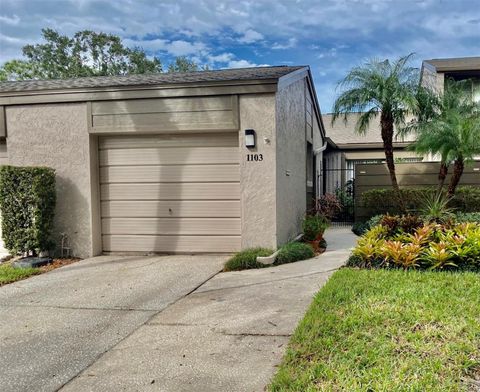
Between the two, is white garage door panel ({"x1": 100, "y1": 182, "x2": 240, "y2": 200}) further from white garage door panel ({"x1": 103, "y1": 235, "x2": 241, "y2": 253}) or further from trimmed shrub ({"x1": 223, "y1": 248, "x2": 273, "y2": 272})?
trimmed shrub ({"x1": 223, "y1": 248, "x2": 273, "y2": 272})

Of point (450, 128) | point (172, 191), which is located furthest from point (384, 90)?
point (172, 191)

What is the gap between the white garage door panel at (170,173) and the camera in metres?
7.66

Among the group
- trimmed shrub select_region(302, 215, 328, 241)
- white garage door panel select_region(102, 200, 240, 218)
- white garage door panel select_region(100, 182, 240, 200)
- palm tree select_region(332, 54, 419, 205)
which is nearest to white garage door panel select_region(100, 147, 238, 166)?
white garage door panel select_region(100, 182, 240, 200)

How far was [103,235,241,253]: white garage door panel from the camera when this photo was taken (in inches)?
303

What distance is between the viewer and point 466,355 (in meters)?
2.94

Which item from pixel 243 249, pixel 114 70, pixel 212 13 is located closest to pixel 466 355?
pixel 243 249

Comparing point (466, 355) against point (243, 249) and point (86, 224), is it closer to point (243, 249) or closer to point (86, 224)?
point (243, 249)

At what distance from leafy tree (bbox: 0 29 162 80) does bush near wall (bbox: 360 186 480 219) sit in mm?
25957

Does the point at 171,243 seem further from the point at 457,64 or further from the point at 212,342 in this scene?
the point at 457,64

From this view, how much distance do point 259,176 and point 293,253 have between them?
1518 millimetres

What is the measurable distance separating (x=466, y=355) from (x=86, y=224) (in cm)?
685

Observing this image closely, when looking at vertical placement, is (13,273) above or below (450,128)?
below

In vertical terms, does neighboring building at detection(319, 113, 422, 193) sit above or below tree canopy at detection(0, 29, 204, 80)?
below

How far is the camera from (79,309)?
4785mm
